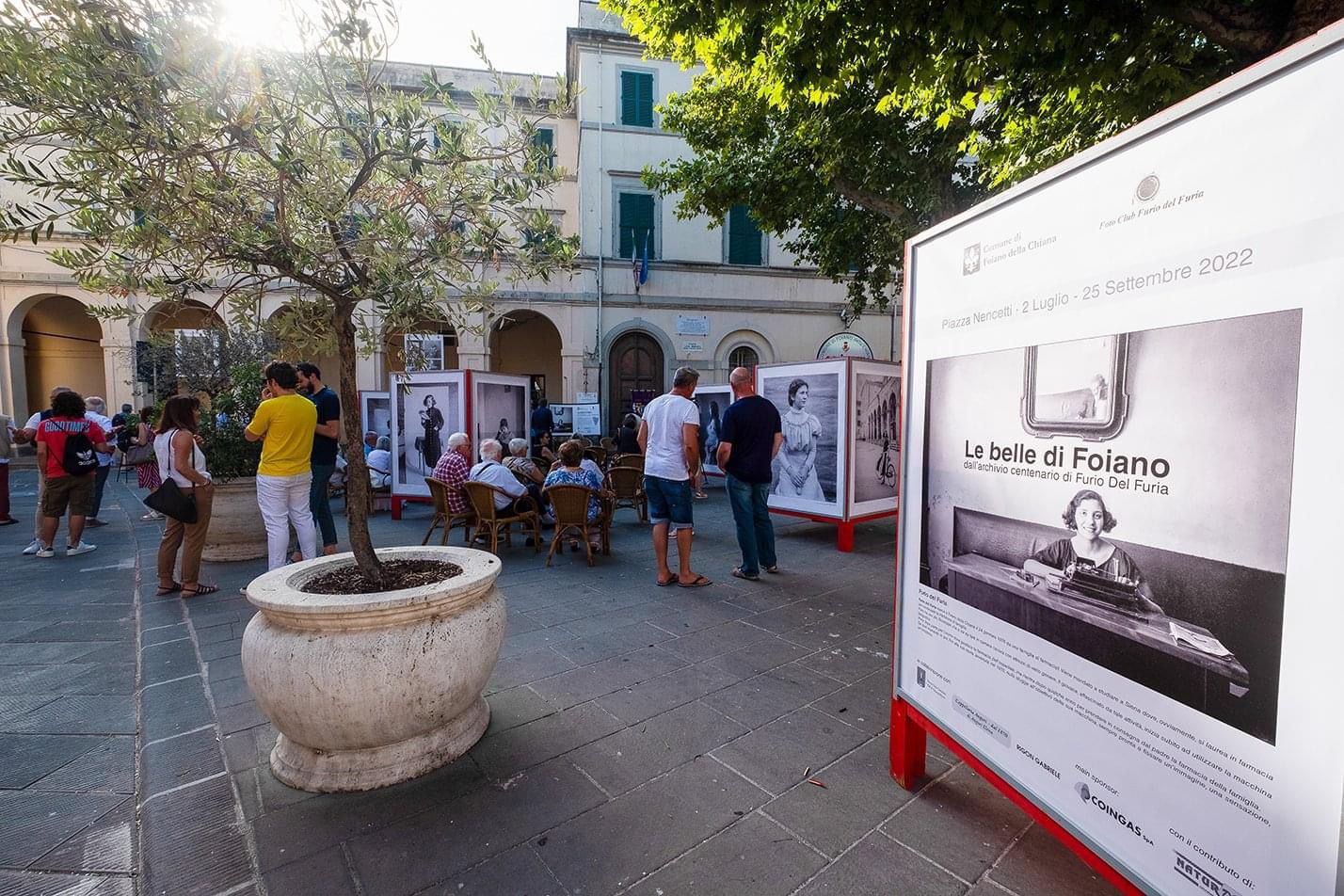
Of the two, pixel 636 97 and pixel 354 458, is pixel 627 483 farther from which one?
pixel 636 97

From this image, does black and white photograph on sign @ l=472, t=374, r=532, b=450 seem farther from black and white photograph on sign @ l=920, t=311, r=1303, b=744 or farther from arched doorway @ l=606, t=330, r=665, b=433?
arched doorway @ l=606, t=330, r=665, b=433

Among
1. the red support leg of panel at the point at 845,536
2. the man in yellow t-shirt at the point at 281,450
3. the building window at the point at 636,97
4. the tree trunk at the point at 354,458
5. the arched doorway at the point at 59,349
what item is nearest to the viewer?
the tree trunk at the point at 354,458

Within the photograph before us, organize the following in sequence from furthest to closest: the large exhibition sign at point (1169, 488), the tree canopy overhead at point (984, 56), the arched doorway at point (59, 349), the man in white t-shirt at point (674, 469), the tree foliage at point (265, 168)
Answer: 1. the arched doorway at point (59, 349)
2. the man in white t-shirt at point (674, 469)
3. the tree canopy overhead at point (984, 56)
4. the tree foliage at point (265, 168)
5. the large exhibition sign at point (1169, 488)

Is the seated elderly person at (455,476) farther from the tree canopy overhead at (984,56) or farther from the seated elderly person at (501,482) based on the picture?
the tree canopy overhead at (984,56)

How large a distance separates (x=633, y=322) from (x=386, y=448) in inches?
349

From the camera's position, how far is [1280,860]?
1.18 metres

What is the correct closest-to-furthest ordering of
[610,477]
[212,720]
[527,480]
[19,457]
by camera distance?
[212,720] < [527,480] < [610,477] < [19,457]

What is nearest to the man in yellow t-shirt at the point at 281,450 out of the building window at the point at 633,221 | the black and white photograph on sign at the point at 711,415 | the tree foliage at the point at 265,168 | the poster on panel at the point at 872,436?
the tree foliage at the point at 265,168

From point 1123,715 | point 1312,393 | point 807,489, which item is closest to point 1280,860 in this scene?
point 1123,715

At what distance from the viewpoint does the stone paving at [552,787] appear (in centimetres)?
193

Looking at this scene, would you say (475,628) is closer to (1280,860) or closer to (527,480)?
(1280,860)

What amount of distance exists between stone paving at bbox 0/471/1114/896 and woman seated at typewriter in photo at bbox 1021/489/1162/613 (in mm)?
1058

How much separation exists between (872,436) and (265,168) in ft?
19.2

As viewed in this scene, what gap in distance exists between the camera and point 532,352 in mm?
19719
